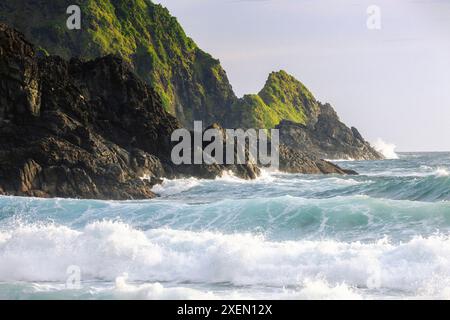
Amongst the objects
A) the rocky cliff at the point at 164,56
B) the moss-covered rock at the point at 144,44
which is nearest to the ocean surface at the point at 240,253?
the rocky cliff at the point at 164,56

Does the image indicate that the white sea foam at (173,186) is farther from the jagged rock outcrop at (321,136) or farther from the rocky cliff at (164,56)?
the jagged rock outcrop at (321,136)

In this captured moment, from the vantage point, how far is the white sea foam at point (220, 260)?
59.7 feet

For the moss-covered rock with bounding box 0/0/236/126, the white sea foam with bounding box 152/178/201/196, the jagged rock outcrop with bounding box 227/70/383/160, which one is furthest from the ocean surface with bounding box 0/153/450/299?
the moss-covered rock with bounding box 0/0/236/126

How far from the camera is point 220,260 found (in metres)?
19.9

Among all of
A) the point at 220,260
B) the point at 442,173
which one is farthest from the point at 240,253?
the point at 442,173

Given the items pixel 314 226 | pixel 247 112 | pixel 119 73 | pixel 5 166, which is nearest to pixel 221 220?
pixel 314 226

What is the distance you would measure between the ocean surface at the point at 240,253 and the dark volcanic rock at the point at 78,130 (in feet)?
33.2

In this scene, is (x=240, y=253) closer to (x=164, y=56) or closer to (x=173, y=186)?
(x=173, y=186)

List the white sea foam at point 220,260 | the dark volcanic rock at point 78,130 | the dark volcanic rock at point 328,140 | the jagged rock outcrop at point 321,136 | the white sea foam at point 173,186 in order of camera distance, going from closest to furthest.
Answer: the white sea foam at point 220,260
the dark volcanic rock at point 78,130
the white sea foam at point 173,186
the dark volcanic rock at point 328,140
the jagged rock outcrop at point 321,136

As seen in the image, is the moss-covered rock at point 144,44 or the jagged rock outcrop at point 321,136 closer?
the moss-covered rock at point 144,44

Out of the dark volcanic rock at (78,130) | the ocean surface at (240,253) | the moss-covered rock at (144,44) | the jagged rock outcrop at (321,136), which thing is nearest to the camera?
the ocean surface at (240,253)
